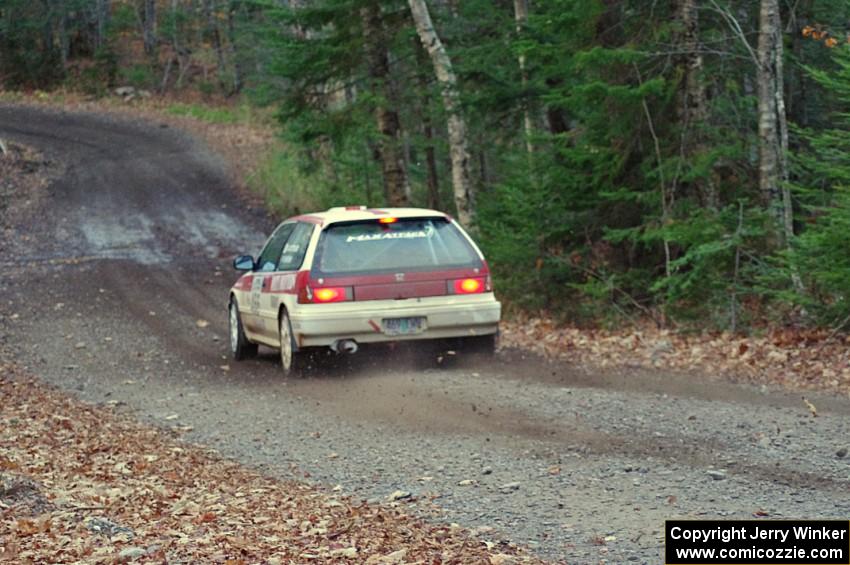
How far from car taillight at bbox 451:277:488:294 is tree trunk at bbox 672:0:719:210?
4508mm

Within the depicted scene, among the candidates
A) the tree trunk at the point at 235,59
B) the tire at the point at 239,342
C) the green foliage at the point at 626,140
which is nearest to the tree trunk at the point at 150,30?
the tree trunk at the point at 235,59

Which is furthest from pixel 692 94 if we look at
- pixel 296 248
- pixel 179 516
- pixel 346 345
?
pixel 179 516

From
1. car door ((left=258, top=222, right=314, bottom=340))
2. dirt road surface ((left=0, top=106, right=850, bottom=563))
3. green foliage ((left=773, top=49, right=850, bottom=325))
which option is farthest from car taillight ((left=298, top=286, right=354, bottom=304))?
green foliage ((left=773, top=49, right=850, bottom=325))

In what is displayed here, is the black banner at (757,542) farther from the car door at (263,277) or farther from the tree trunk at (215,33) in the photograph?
the tree trunk at (215,33)

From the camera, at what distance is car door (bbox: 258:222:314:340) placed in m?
13.6

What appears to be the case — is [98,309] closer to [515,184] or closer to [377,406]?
[515,184]

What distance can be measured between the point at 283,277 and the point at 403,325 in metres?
1.62

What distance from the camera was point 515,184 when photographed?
17.8 m

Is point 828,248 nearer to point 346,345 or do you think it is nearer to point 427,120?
point 346,345

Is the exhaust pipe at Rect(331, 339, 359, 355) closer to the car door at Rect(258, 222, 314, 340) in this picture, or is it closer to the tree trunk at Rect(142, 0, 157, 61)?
the car door at Rect(258, 222, 314, 340)

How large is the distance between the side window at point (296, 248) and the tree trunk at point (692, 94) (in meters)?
5.41

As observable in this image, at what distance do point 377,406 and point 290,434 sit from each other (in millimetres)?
1232

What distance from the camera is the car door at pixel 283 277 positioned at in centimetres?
1363

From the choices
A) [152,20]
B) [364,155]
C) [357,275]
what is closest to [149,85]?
[152,20]
